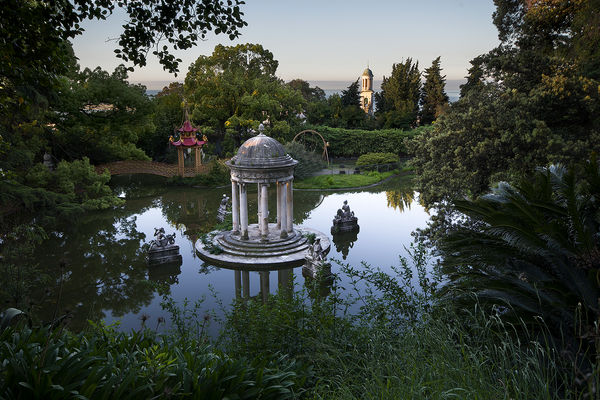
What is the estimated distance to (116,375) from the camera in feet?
14.6

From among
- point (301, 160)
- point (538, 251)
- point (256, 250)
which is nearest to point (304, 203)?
point (301, 160)

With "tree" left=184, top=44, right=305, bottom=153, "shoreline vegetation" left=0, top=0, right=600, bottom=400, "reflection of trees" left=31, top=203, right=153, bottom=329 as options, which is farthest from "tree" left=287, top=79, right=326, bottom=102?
"reflection of trees" left=31, top=203, right=153, bottom=329

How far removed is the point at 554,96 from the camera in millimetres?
12688

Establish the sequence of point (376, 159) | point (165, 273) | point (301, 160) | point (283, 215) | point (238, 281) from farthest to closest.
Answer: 1. point (376, 159)
2. point (301, 160)
3. point (283, 215)
4. point (165, 273)
5. point (238, 281)

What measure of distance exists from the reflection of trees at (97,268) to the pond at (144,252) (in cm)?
3

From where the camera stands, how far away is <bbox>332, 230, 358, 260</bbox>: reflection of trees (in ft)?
61.0

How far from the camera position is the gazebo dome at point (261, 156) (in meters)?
17.0

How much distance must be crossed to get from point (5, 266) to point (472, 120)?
13885 millimetres

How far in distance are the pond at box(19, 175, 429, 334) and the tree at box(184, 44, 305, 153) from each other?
8.14 metres

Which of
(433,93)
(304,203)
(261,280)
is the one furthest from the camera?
(433,93)

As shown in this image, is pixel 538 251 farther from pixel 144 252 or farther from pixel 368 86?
pixel 368 86

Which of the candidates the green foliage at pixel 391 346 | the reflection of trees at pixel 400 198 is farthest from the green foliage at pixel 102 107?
the green foliage at pixel 391 346

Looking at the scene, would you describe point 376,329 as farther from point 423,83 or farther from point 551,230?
point 423,83

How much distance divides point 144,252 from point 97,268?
7.13 feet
